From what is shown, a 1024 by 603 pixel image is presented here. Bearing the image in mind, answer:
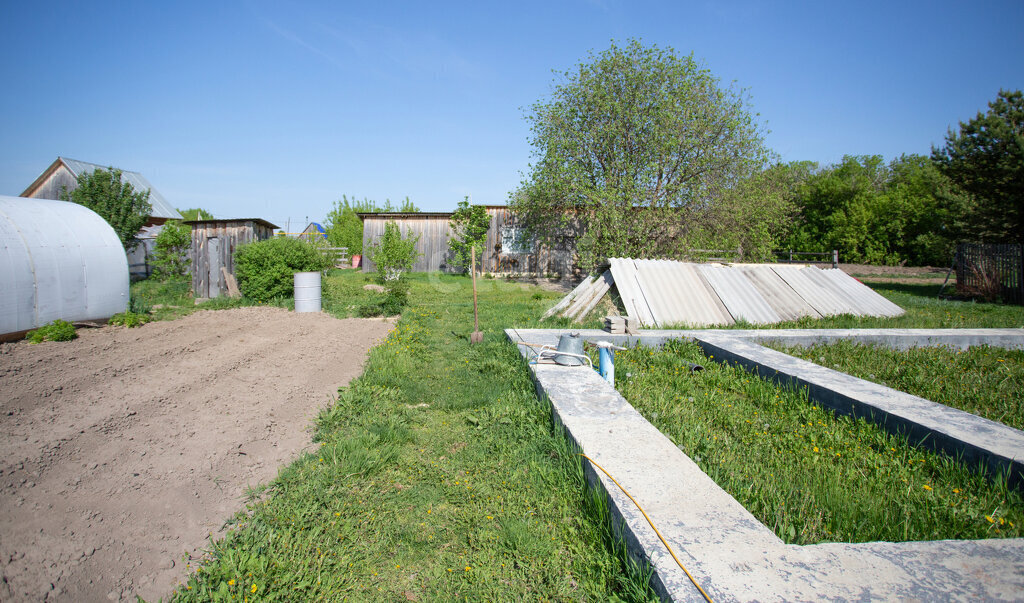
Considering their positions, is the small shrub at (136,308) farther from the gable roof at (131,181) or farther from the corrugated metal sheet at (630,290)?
the gable roof at (131,181)

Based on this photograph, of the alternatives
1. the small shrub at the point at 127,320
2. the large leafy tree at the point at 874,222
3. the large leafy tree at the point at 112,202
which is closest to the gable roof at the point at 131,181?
the large leafy tree at the point at 112,202

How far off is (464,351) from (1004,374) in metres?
6.57

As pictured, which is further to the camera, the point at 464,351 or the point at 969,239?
the point at 969,239

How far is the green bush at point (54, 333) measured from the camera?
7.77 metres

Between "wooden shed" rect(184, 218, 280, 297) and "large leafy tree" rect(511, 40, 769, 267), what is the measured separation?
1007 centimetres

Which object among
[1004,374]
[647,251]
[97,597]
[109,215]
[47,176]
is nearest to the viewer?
[97,597]

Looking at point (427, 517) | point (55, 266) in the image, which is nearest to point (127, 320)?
point (55, 266)

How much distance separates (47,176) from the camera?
26.2m

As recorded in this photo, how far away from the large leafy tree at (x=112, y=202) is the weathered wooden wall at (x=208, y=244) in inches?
257

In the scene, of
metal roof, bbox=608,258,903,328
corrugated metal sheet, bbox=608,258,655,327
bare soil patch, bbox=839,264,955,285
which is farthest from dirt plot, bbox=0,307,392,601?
bare soil patch, bbox=839,264,955,285


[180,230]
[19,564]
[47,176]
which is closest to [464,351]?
[19,564]

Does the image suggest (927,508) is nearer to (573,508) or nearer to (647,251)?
(573,508)

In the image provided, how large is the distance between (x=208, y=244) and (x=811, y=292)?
15819mm

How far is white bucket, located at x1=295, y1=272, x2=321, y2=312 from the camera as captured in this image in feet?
36.5
